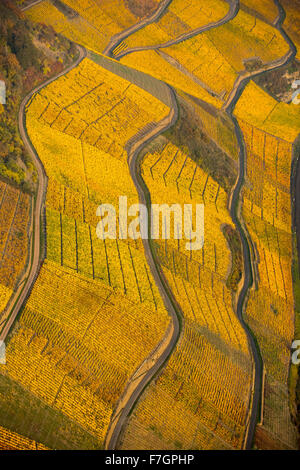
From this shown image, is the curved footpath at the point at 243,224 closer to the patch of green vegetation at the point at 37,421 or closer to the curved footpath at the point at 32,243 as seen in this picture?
the patch of green vegetation at the point at 37,421

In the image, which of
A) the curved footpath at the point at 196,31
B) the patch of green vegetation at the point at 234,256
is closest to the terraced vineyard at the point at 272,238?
the patch of green vegetation at the point at 234,256

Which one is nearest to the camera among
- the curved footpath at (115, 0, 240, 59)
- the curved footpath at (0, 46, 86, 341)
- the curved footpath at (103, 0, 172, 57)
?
the curved footpath at (0, 46, 86, 341)

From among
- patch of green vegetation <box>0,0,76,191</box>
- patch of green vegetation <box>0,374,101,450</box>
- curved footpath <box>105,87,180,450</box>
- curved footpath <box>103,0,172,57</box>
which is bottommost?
patch of green vegetation <box>0,374,101,450</box>

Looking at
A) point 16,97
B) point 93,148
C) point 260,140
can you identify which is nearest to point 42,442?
point 93,148

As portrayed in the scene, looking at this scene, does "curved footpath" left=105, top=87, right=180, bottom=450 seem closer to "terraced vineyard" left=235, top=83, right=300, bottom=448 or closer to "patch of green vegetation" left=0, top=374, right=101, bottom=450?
"patch of green vegetation" left=0, top=374, right=101, bottom=450

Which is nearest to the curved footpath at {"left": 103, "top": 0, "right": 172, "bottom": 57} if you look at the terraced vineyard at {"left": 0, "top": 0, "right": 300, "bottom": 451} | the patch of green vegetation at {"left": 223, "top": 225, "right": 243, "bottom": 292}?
the terraced vineyard at {"left": 0, "top": 0, "right": 300, "bottom": 451}

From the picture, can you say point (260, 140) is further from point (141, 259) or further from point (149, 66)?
point (141, 259)

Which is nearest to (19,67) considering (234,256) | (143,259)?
(143,259)
